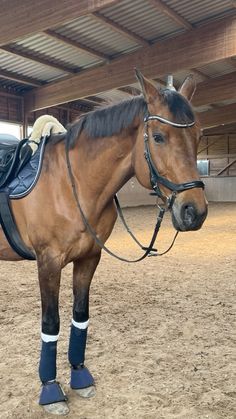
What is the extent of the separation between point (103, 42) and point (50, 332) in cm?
795

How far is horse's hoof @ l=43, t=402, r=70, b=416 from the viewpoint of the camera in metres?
2.08

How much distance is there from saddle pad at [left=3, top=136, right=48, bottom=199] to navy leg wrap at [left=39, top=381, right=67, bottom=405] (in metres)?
1.11

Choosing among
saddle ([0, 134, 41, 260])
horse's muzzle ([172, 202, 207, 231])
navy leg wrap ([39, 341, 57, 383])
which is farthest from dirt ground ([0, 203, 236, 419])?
horse's muzzle ([172, 202, 207, 231])

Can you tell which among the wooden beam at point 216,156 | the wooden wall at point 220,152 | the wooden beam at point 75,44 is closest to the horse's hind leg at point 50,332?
the wooden beam at point 75,44

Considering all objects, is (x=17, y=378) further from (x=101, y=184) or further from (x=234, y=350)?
(x=234, y=350)

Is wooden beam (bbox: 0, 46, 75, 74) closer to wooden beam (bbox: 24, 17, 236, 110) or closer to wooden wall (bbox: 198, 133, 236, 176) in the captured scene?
wooden beam (bbox: 24, 17, 236, 110)

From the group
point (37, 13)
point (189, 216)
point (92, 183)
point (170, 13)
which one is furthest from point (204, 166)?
point (189, 216)

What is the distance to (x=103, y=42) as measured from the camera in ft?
28.4

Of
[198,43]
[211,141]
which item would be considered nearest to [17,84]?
[198,43]

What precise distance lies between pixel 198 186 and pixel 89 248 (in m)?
0.74

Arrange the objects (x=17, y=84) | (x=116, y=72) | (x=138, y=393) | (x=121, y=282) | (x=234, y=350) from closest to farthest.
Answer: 1. (x=138, y=393)
2. (x=234, y=350)
3. (x=121, y=282)
4. (x=116, y=72)
5. (x=17, y=84)

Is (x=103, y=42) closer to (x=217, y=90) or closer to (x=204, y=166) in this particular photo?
(x=217, y=90)

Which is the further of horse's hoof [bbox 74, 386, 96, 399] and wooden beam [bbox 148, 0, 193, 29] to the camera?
wooden beam [bbox 148, 0, 193, 29]

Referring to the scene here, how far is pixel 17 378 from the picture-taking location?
2.43 metres
